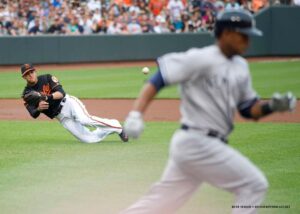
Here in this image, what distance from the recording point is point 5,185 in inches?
342

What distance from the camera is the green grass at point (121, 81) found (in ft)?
63.3

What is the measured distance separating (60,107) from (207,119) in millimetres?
6340

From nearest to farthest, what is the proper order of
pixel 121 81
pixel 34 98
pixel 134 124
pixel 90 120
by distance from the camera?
pixel 134 124
pixel 34 98
pixel 90 120
pixel 121 81

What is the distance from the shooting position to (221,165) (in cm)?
534

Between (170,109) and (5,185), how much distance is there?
25.8 ft

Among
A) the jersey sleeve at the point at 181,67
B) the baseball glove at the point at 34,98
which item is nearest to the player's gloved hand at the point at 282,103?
the jersey sleeve at the point at 181,67

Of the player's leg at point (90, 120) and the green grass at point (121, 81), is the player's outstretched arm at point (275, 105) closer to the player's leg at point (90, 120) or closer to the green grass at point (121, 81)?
the player's leg at point (90, 120)

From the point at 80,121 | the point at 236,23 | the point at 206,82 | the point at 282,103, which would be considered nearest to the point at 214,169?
the point at 206,82

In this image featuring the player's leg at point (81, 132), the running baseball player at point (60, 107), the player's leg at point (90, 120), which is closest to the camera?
the running baseball player at point (60, 107)

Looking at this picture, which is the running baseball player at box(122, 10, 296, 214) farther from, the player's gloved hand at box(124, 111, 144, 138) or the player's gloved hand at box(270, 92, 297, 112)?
the player's gloved hand at box(270, 92, 297, 112)

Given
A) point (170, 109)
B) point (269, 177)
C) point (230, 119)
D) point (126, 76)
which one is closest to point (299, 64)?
point (126, 76)

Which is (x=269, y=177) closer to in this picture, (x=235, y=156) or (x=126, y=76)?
(x=235, y=156)

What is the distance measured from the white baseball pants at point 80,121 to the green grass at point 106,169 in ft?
0.67

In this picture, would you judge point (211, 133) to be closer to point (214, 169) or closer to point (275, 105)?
point (214, 169)
